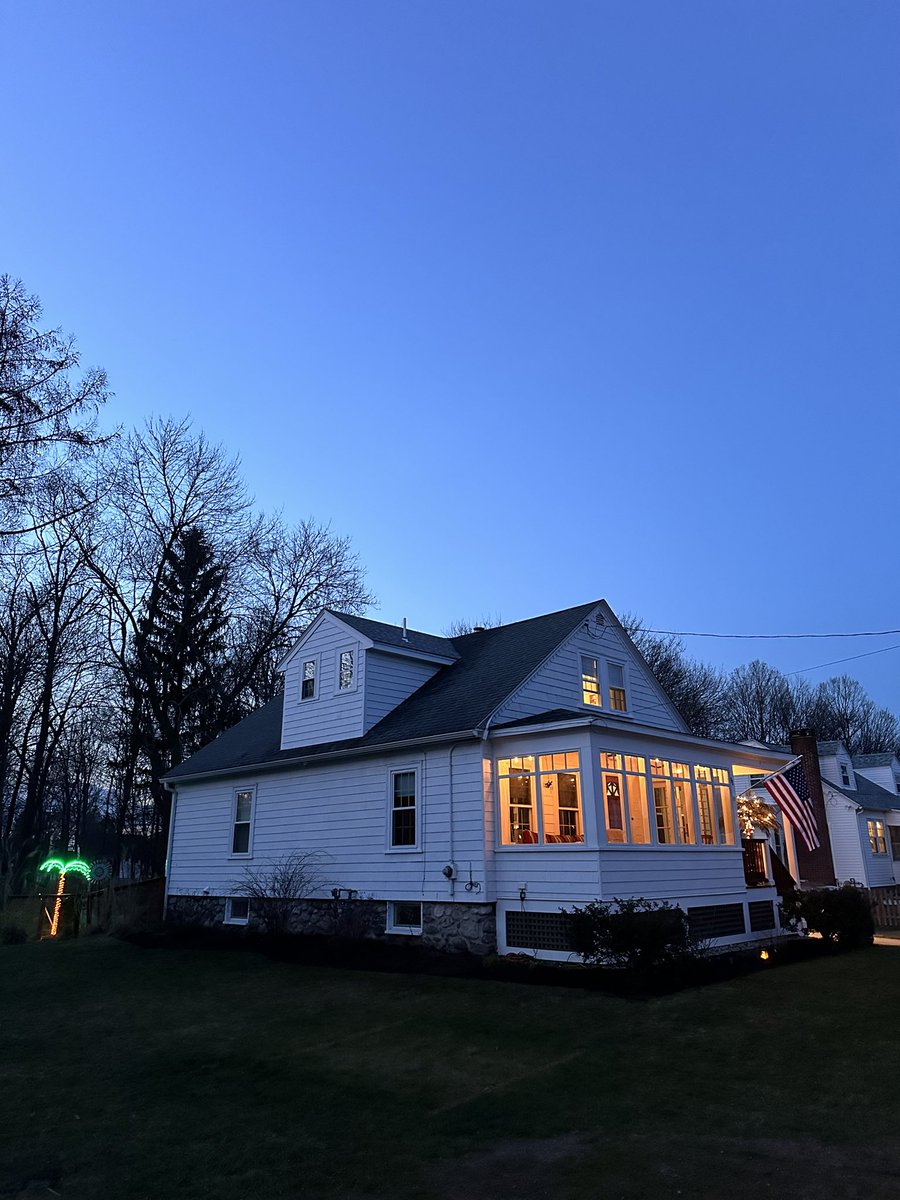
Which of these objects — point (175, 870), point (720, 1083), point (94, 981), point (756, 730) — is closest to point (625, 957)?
point (720, 1083)

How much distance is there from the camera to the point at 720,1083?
7.03 metres

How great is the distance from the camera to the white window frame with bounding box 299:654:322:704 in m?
18.9

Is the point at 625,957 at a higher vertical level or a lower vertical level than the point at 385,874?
lower

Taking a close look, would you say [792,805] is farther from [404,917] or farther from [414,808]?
[404,917]

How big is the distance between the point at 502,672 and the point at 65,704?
25.5 metres

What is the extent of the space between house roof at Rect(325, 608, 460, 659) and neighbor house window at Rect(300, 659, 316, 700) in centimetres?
138

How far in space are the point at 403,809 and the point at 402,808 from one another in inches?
1.8

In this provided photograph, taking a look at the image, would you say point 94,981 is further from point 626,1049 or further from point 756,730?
point 756,730

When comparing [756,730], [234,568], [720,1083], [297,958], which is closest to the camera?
[720,1083]

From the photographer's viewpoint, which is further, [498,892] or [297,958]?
[297,958]

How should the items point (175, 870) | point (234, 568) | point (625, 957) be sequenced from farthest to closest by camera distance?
point (234, 568) < point (175, 870) < point (625, 957)

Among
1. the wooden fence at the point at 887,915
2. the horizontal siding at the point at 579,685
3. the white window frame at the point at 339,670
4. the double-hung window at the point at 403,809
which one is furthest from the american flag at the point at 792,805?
the white window frame at the point at 339,670

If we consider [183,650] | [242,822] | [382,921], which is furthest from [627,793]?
[183,650]

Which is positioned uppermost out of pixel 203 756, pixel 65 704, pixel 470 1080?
pixel 65 704
